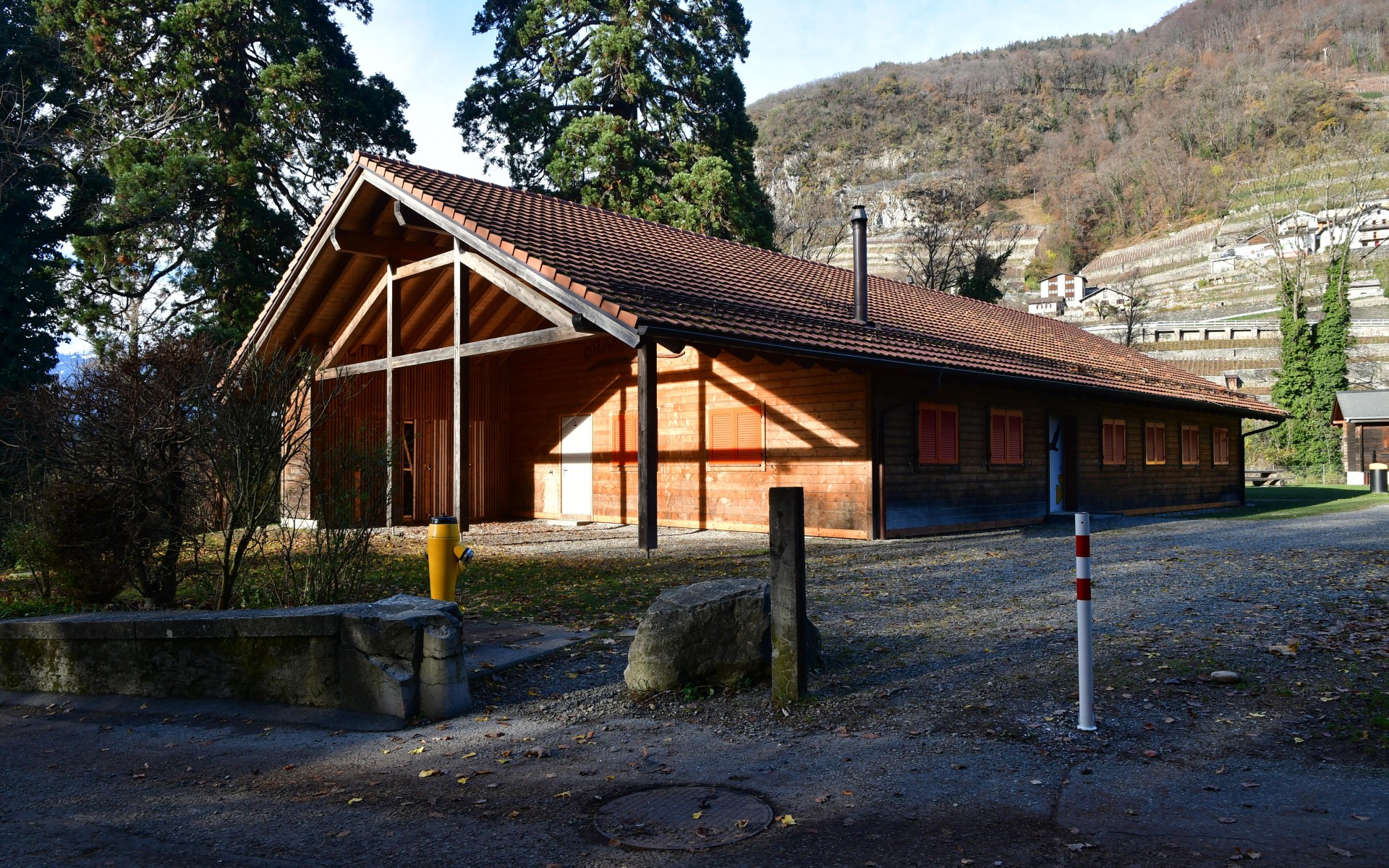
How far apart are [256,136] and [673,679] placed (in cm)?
2508

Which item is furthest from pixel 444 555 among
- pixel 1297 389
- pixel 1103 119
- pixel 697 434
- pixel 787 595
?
pixel 1103 119

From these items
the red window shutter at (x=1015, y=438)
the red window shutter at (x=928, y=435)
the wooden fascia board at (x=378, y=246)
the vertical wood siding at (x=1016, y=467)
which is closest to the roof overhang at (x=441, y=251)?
the wooden fascia board at (x=378, y=246)

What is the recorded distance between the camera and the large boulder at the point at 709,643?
5.73 meters

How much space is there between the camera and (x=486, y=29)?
35.9 metres

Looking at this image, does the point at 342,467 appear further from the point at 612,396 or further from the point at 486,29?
the point at 486,29

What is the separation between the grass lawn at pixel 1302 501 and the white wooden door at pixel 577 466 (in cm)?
1400

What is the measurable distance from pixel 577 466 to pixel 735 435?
15.2 feet

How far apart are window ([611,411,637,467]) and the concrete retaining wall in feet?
40.7

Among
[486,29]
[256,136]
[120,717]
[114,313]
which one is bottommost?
[120,717]

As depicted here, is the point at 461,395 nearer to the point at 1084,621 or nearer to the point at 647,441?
the point at 647,441

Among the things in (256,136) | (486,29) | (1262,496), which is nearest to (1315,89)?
(1262,496)

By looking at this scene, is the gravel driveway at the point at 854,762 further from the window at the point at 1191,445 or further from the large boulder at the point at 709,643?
the window at the point at 1191,445

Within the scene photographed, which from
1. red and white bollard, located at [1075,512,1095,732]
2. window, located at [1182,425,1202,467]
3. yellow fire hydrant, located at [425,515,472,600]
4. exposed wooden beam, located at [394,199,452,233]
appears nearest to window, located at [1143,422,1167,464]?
window, located at [1182,425,1202,467]

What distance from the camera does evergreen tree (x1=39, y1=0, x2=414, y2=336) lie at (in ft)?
78.7
